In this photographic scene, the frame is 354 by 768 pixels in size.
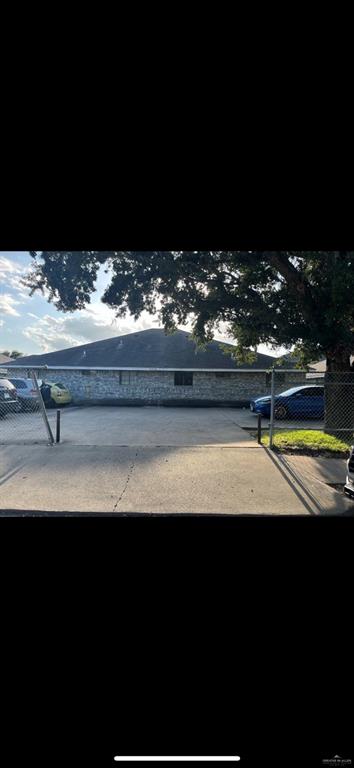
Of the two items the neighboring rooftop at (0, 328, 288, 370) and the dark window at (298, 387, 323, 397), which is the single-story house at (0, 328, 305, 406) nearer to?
the neighboring rooftop at (0, 328, 288, 370)

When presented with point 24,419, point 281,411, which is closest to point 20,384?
point 24,419

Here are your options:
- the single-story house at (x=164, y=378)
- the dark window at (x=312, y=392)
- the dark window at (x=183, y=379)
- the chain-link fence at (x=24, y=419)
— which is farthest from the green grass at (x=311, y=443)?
the dark window at (x=183, y=379)

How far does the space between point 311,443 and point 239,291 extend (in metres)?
4.94

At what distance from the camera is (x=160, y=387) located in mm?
20172

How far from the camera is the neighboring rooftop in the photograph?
20.7 meters

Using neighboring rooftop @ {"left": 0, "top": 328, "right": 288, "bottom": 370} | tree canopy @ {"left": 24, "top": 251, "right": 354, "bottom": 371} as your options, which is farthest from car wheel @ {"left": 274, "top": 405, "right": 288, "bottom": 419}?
neighboring rooftop @ {"left": 0, "top": 328, "right": 288, "bottom": 370}

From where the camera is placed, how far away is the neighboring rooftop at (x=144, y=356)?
20703mm

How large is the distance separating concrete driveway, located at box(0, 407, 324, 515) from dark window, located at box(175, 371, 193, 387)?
11197 millimetres

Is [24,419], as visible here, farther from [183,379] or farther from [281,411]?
[183,379]

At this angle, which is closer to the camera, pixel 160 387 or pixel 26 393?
pixel 26 393
